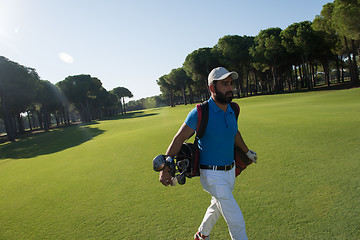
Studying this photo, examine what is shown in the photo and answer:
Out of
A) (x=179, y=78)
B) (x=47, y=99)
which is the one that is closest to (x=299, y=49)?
(x=179, y=78)

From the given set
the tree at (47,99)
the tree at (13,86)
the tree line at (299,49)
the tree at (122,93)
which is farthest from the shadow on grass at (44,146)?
the tree at (122,93)

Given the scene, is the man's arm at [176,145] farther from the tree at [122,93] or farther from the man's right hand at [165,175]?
the tree at [122,93]

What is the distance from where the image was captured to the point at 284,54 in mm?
46375

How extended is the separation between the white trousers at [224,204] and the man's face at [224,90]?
38.6 inches

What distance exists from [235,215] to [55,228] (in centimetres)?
348

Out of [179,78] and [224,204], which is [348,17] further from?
[179,78]

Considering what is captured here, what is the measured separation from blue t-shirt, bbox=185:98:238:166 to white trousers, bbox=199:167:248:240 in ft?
0.53

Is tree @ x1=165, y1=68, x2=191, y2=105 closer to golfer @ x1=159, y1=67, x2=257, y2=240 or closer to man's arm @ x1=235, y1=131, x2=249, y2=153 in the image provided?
man's arm @ x1=235, y1=131, x2=249, y2=153

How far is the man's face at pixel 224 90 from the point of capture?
2.81 meters

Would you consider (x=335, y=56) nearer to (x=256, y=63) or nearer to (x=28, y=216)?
(x=256, y=63)

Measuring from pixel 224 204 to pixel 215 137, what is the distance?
85 centimetres

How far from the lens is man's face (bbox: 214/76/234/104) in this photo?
2809 mm

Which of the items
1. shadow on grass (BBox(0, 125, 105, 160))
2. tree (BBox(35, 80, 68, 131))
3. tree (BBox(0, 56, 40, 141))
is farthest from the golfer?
tree (BBox(35, 80, 68, 131))

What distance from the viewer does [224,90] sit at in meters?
2.83
